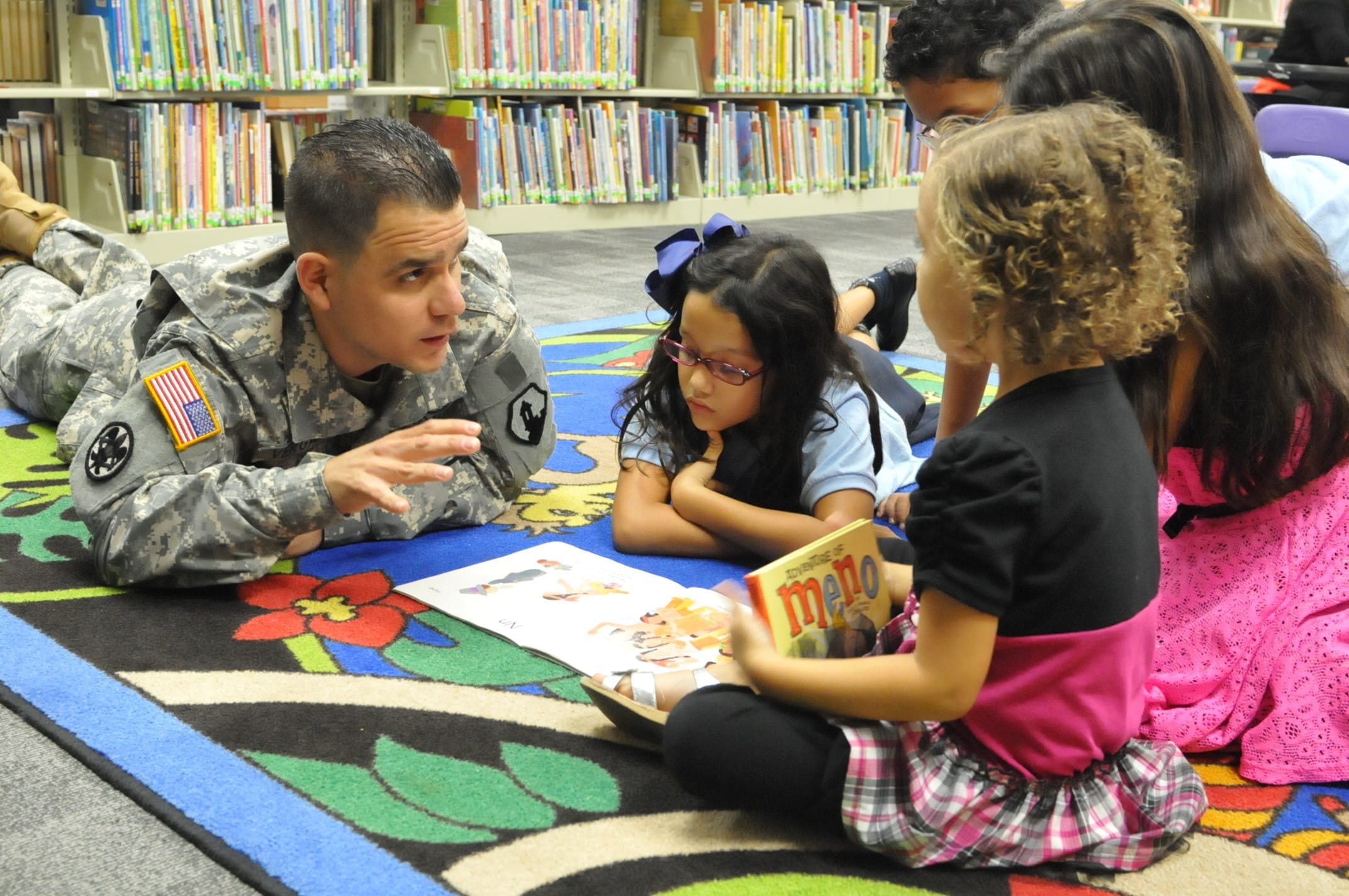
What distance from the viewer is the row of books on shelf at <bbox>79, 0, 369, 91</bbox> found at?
354 cm

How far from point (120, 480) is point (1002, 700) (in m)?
1.05

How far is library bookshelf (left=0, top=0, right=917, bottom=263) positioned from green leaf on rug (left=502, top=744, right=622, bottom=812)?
2873 mm

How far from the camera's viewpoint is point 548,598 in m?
1.55

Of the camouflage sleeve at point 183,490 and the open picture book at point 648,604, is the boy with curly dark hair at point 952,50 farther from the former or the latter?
the camouflage sleeve at point 183,490

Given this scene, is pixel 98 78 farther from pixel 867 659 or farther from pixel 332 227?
pixel 867 659

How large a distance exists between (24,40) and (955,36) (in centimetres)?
282

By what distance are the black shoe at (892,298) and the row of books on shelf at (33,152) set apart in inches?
94.5

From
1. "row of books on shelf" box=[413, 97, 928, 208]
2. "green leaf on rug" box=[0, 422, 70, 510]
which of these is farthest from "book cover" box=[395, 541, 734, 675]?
"row of books on shelf" box=[413, 97, 928, 208]

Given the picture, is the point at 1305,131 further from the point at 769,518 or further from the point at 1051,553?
the point at 1051,553

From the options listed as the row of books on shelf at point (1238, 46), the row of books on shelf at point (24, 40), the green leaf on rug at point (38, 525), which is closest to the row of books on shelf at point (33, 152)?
the row of books on shelf at point (24, 40)

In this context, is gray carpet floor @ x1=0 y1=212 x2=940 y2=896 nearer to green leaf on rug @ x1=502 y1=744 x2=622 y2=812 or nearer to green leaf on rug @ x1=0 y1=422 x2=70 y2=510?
green leaf on rug @ x1=502 y1=744 x2=622 y2=812

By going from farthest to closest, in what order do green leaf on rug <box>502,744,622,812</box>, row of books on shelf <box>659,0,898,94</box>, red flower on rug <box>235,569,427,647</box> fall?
row of books on shelf <box>659,0,898,94</box> → red flower on rug <box>235,569,427,647</box> → green leaf on rug <box>502,744,622,812</box>

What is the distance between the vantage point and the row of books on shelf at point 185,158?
360 centimetres

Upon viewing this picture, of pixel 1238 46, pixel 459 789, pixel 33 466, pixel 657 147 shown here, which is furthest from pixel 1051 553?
pixel 1238 46
